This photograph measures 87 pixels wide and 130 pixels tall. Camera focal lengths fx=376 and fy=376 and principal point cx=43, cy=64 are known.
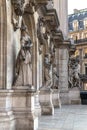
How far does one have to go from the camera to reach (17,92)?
14070 millimetres

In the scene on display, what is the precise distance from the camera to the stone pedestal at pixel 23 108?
46.0 ft

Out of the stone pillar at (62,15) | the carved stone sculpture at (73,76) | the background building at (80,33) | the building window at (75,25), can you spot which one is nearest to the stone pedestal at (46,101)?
the carved stone sculpture at (73,76)

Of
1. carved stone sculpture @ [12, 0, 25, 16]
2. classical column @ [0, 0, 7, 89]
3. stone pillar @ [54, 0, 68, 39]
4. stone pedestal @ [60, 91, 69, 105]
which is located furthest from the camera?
stone pillar @ [54, 0, 68, 39]

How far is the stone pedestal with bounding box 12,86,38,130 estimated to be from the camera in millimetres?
14008

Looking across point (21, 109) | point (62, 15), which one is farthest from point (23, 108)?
point (62, 15)

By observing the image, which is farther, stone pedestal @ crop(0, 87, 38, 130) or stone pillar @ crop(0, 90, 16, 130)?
stone pedestal @ crop(0, 87, 38, 130)

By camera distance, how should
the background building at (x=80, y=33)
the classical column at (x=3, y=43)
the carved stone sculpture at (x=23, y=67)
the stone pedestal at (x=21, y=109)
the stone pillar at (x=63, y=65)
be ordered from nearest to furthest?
1. the classical column at (x=3, y=43)
2. the stone pedestal at (x=21, y=109)
3. the carved stone sculpture at (x=23, y=67)
4. the stone pillar at (x=63, y=65)
5. the background building at (x=80, y=33)

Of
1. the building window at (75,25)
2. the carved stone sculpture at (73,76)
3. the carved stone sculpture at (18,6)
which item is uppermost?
the building window at (75,25)

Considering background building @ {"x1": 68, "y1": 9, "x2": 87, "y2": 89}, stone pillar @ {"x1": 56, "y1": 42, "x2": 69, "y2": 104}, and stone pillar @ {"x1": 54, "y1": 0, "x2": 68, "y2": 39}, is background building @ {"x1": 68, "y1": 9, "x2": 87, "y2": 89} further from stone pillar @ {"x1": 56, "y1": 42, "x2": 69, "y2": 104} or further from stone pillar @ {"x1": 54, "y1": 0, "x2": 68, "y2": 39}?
stone pillar @ {"x1": 56, "y1": 42, "x2": 69, "y2": 104}

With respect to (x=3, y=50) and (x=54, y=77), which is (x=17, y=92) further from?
(x=54, y=77)

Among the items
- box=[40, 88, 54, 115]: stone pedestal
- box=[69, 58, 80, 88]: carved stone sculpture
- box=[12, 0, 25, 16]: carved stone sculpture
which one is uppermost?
box=[12, 0, 25, 16]: carved stone sculpture

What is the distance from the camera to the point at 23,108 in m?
14.2

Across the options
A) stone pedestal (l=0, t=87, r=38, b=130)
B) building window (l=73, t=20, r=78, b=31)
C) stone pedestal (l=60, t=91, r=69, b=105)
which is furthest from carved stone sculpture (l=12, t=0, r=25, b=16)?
building window (l=73, t=20, r=78, b=31)

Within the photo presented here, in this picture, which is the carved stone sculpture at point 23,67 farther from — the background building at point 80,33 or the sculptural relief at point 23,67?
the background building at point 80,33
